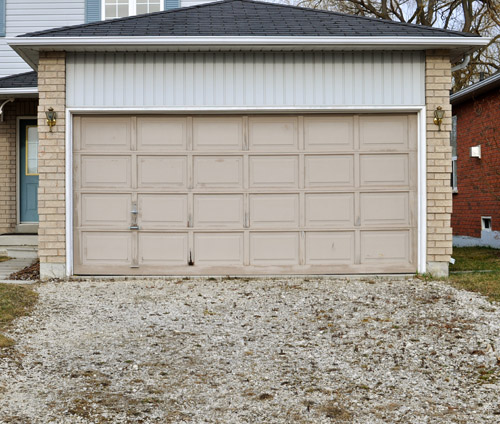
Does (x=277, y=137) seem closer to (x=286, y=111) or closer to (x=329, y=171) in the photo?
(x=286, y=111)

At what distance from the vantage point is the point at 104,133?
8.52 metres

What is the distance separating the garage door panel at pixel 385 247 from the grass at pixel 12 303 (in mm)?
4524

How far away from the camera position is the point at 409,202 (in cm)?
854

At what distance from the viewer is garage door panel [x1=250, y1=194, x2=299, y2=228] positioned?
8.55 m

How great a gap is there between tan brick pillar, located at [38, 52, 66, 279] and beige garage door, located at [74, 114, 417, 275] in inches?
10.5

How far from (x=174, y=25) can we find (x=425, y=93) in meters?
3.80

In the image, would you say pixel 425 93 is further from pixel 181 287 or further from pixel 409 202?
pixel 181 287

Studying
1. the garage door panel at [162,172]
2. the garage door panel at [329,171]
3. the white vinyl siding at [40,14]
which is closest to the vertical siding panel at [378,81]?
the garage door panel at [329,171]

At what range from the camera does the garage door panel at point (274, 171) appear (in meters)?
8.56

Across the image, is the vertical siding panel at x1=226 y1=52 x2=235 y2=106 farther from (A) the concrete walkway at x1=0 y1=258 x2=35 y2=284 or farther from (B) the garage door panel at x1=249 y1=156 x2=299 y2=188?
(A) the concrete walkway at x1=0 y1=258 x2=35 y2=284

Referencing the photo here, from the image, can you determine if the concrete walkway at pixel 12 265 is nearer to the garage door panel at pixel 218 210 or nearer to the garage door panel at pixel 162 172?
the garage door panel at pixel 162 172

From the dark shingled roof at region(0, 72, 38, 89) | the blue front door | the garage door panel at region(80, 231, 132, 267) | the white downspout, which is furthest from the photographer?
the blue front door

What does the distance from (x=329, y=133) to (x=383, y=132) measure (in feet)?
2.57

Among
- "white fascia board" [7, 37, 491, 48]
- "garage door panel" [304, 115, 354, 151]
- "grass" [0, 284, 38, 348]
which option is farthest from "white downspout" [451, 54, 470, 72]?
"grass" [0, 284, 38, 348]
